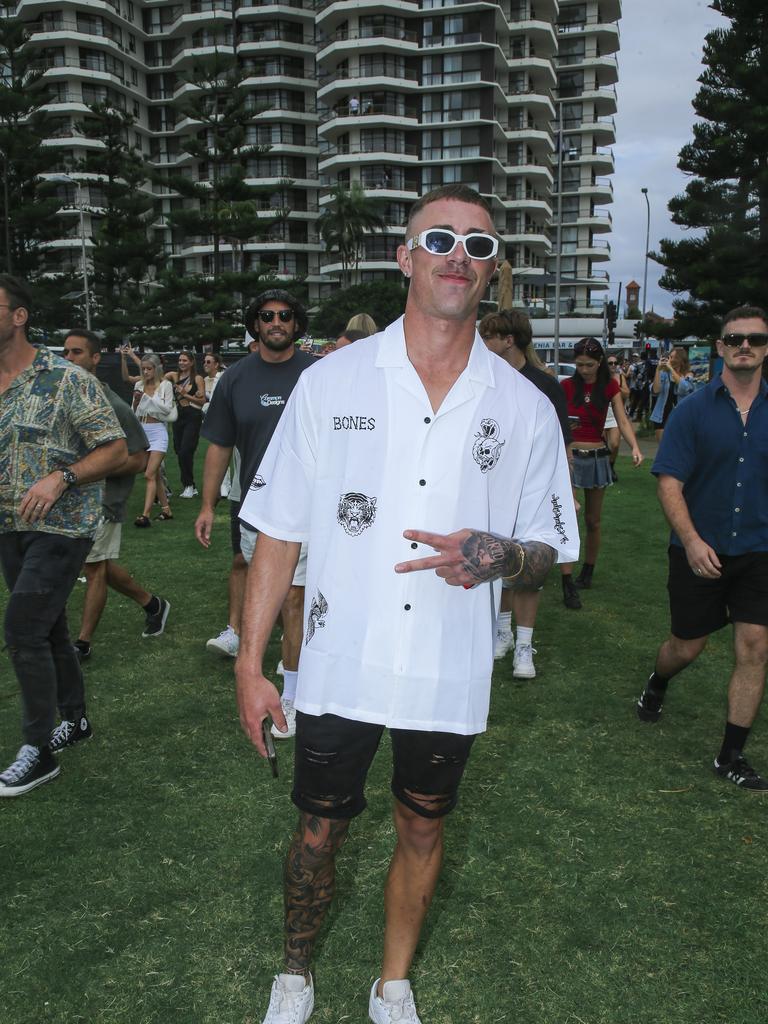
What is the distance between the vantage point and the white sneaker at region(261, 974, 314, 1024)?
8.27 feet

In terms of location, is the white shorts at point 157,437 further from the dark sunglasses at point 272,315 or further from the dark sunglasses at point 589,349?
the dark sunglasses at point 272,315

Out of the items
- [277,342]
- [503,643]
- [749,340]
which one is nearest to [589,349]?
[503,643]

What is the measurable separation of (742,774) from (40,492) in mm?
3637

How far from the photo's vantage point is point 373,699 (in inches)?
90.4

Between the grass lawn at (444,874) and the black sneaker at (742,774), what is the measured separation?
0.07m

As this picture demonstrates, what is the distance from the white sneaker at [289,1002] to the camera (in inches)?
99.2

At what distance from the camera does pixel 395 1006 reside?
2.55 m

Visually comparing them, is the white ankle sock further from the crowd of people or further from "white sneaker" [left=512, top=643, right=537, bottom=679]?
the crowd of people

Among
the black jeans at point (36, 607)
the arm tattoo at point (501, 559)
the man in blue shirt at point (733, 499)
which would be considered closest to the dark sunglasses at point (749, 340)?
the man in blue shirt at point (733, 499)

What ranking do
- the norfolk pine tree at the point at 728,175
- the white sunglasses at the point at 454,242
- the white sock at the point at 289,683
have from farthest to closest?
the norfolk pine tree at the point at 728,175 < the white sock at the point at 289,683 < the white sunglasses at the point at 454,242

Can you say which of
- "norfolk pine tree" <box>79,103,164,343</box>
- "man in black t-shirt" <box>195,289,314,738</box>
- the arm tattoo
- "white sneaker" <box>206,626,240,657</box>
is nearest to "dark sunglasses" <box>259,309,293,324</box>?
"man in black t-shirt" <box>195,289,314,738</box>

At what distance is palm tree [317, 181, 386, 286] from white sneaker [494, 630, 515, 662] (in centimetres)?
6316

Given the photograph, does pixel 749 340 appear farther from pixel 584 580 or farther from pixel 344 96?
pixel 344 96

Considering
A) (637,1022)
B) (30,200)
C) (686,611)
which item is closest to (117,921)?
(637,1022)
